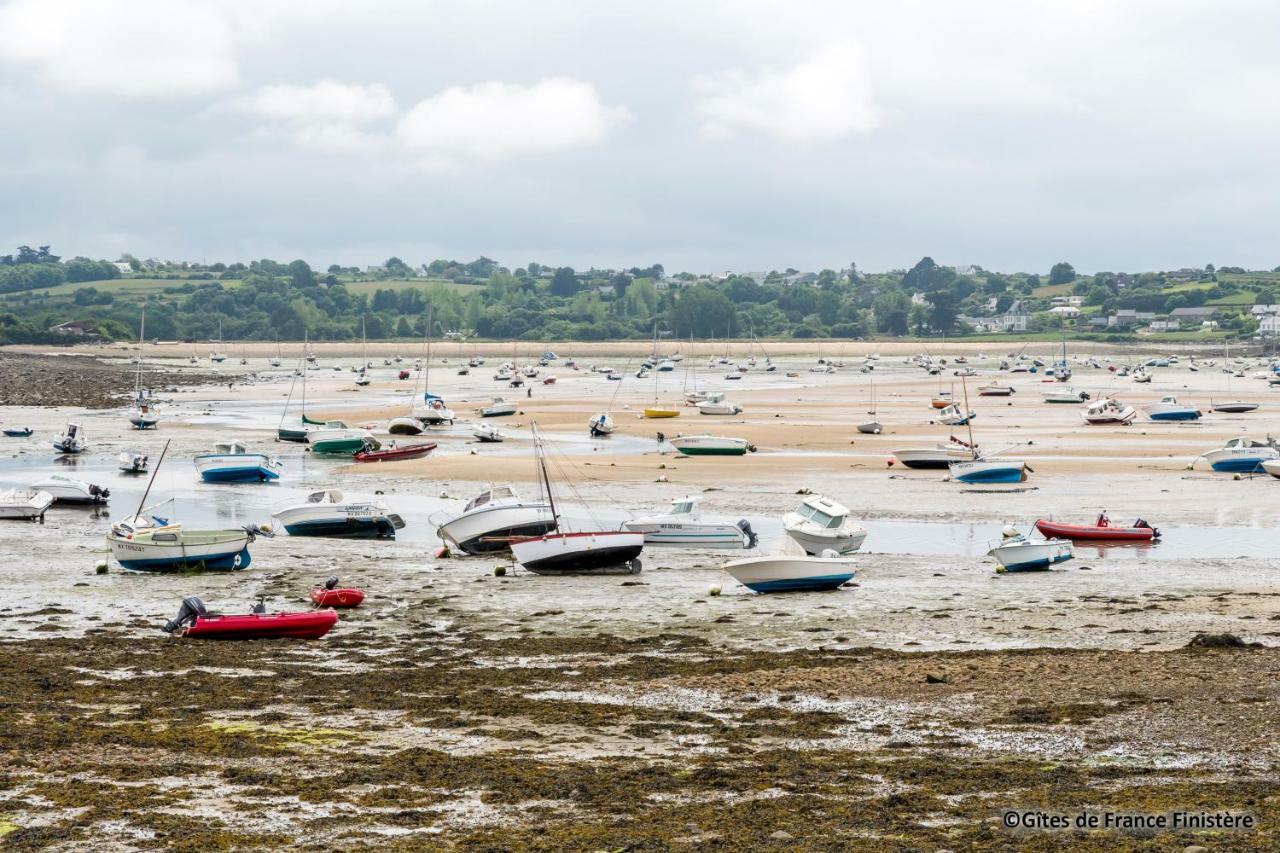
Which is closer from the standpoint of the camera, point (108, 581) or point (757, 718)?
point (757, 718)

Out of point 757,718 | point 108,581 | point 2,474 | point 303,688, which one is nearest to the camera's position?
point 757,718

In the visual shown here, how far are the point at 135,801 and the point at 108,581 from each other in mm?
17494

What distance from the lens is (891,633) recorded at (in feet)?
83.1

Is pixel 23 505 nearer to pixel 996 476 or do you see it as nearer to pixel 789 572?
pixel 789 572

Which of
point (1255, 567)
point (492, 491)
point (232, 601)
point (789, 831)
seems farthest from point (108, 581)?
point (1255, 567)

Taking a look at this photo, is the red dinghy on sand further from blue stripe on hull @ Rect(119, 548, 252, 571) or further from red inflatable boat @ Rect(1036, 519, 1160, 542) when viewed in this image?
red inflatable boat @ Rect(1036, 519, 1160, 542)

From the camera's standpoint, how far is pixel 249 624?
24625 mm

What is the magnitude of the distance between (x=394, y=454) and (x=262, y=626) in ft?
121

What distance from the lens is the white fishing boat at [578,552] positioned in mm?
32062

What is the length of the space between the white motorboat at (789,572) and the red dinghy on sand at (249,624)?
8572mm

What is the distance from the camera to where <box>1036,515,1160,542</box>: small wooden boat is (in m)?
36.3

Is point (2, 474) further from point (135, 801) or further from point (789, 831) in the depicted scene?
point (789, 831)

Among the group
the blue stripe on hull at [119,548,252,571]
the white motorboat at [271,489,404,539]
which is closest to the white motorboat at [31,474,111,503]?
the white motorboat at [271,489,404,539]

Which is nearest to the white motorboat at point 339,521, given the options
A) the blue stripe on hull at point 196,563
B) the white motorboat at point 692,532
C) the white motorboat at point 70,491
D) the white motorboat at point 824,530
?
the blue stripe on hull at point 196,563
